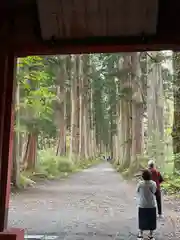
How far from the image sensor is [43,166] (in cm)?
2400

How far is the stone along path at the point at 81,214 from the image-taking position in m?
8.89

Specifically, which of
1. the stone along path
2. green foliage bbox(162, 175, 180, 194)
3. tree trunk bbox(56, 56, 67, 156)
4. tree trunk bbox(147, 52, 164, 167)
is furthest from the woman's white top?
tree trunk bbox(56, 56, 67, 156)

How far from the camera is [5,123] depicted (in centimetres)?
445

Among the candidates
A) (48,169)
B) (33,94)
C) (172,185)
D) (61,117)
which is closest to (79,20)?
(33,94)

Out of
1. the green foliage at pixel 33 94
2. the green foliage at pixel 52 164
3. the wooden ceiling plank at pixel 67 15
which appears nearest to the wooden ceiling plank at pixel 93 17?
the wooden ceiling plank at pixel 67 15

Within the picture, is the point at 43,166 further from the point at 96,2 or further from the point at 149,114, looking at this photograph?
the point at 96,2

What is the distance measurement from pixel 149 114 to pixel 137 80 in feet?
25.0

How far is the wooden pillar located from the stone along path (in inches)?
169

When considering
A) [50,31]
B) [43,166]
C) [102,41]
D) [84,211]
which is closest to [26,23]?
[50,31]

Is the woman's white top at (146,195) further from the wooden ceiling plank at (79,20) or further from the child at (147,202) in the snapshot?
the wooden ceiling plank at (79,20)

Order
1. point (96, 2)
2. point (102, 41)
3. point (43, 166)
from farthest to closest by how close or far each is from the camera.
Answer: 1. point (43, 166)
2. point (102, 41)
3. point (96, 2)

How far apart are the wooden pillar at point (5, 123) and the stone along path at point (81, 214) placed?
4298mm

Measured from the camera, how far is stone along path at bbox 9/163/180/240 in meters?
8.89

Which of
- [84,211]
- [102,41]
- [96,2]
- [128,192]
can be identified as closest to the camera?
[96,2]
